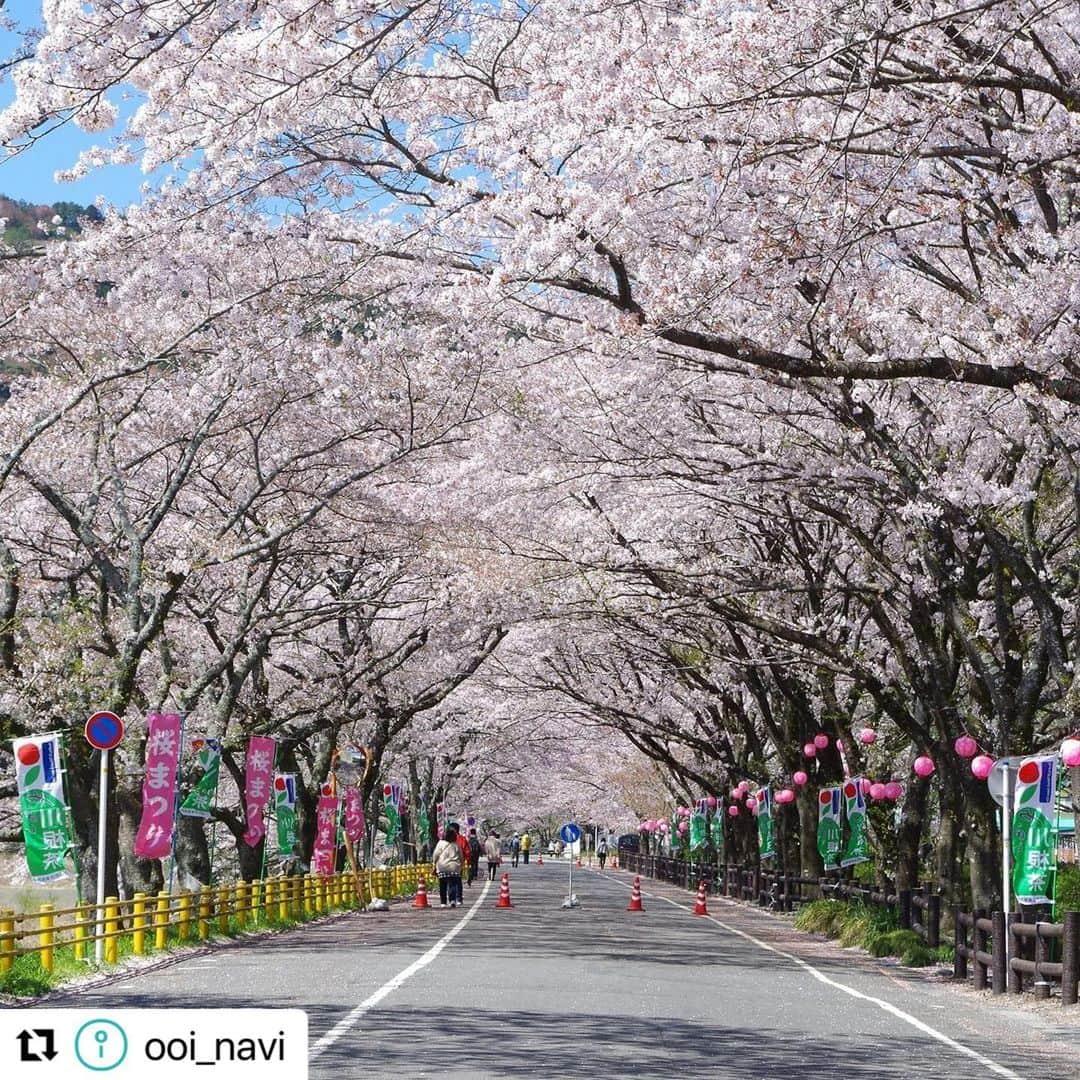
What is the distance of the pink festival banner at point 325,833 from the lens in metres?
36.5

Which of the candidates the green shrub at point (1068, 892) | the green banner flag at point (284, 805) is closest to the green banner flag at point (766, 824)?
the green shrub at point (1068, 892)

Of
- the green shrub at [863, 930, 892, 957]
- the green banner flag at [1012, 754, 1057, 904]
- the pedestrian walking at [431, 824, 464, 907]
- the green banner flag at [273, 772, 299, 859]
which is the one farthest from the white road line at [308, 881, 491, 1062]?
the pedestrian walking at [431, 824, 464, 907]

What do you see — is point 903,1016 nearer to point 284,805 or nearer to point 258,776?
point 258,776

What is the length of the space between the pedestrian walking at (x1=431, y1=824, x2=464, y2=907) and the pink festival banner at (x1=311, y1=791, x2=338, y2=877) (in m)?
2.48

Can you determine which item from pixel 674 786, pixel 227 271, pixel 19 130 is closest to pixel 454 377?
pixel 227 271

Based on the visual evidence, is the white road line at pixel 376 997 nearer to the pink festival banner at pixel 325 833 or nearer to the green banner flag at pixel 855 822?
the green banner flag at pixel 855 822

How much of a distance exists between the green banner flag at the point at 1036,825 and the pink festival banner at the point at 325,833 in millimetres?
21430

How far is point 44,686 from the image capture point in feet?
74.9

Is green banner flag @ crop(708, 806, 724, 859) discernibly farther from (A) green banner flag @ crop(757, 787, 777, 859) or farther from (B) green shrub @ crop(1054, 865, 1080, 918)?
(B) green shrub @ crop(1054, 865, 1080, 918)

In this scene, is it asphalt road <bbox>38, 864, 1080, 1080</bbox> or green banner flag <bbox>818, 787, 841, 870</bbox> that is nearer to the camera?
asphalt road <bbox>38, 864, 1080, 1080</bbox>

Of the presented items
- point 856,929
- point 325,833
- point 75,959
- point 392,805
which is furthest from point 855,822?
point 392,805

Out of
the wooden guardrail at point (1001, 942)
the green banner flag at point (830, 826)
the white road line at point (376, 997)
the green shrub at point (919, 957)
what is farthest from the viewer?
the green banner flag at point (830, 826)

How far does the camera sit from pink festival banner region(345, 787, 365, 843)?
39500 millimetres

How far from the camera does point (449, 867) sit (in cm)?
3728
